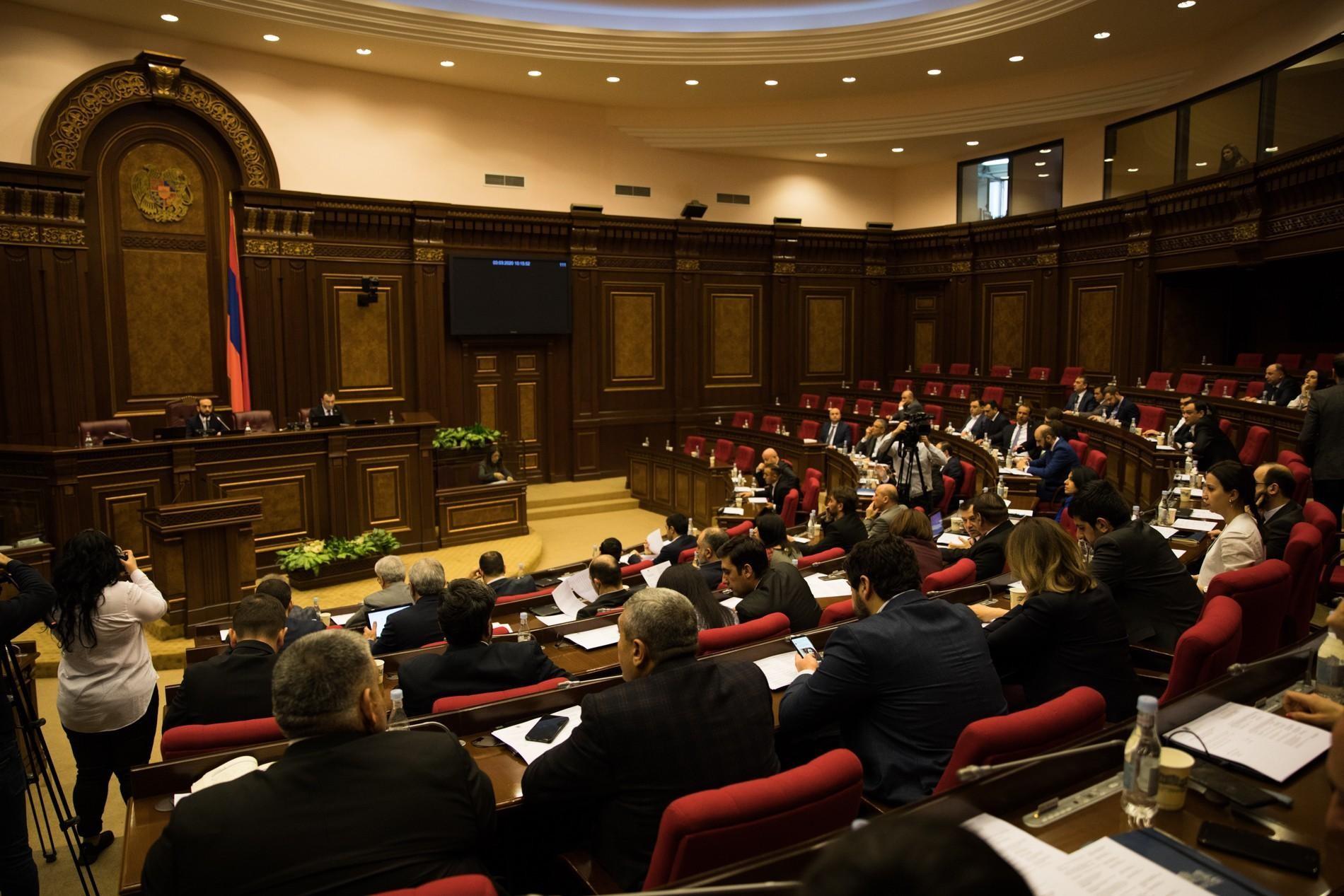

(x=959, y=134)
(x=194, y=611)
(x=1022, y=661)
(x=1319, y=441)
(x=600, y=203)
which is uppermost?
(x=959, y=134)

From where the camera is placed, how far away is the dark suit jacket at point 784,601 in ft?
13.4

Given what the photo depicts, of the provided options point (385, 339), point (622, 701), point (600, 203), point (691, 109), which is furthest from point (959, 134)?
point (622, 701)

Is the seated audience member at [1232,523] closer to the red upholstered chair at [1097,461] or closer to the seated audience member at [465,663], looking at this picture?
the seated audience member at [465,663]

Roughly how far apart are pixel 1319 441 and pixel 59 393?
37.4 feet

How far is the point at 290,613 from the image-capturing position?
4.53 m

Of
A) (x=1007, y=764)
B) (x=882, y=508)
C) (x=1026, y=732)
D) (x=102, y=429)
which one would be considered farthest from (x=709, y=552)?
(x=102, y=429)

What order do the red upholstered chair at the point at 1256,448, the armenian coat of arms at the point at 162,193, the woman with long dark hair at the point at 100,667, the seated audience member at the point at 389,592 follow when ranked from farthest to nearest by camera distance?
the armenian coat of arms at the point at 162,193 → the red upholstered chair at the point at 1256,448 → the seated audience member at the point at 389,592 → the woman with long dark hair at the point at 100,667

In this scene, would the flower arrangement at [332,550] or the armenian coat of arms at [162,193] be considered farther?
the armenian coat of arms at [162,193]

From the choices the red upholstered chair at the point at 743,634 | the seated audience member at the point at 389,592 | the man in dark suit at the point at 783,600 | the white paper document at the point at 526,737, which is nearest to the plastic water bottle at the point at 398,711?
the white paper document at the point at 526,737

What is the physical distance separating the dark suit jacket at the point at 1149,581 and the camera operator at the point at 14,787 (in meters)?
3.90

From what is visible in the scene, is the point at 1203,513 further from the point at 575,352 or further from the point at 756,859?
the point at 575,352

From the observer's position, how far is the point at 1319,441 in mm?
6066

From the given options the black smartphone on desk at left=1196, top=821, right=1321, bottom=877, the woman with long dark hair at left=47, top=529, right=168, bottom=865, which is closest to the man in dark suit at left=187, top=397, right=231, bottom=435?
the woman with long dark hair at left=47, top=529, right=168, bottom=865

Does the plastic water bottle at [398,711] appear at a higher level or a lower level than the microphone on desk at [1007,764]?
lower
